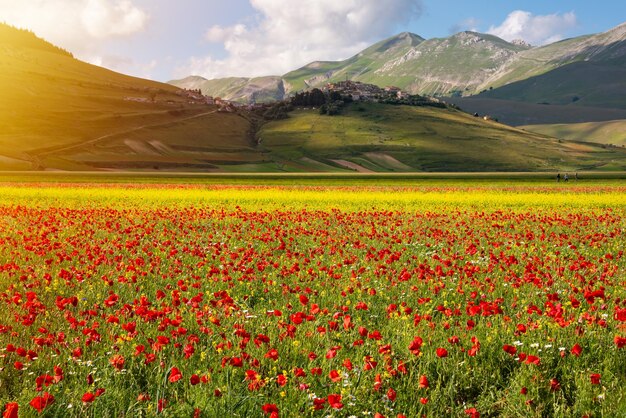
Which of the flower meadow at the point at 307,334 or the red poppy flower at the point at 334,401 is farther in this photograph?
the flower meadow at the point at 307,334

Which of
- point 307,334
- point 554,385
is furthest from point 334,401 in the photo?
point 307,334

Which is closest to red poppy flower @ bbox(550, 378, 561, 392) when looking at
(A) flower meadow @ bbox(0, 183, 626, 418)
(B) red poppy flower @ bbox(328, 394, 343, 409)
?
(A) flower meadow @ bbox(0, 183, 626, 418)

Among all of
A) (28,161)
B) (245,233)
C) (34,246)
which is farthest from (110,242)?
(28,161)

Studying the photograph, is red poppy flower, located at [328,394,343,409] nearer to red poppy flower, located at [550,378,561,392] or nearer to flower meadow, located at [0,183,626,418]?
flower meadow, located at [0,183,626,418]

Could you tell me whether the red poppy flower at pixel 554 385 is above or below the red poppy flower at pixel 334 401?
below

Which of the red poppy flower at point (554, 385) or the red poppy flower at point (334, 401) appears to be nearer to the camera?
the red poppy flower at point (334, 401)

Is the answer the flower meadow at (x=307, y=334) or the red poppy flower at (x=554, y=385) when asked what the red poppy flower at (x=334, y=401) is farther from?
the red poppy flower at (x=554, y=385)

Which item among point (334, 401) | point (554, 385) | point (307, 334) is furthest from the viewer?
point (307, 334)

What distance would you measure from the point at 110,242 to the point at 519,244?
43.3ft

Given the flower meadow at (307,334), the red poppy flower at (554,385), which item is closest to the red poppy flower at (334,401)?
the flower meadow at (307,334)

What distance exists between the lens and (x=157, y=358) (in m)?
6.76

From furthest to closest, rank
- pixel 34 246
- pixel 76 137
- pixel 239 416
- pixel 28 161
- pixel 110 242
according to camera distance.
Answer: pixel 76 137
pixel 28 161
pixel 110 242
pixel 34 246
pixel 239 416

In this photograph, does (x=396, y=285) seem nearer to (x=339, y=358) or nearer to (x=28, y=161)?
(x=339, y=358)

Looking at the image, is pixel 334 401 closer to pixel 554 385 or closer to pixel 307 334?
pixel 554 385
